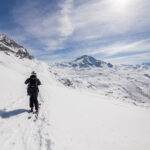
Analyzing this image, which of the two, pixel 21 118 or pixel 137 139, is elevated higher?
pixel 21 118

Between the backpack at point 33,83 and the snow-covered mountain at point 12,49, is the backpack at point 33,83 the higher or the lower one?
the lower one

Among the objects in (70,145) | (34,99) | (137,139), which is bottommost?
(137,139)

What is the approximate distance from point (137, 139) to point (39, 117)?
19.6ft

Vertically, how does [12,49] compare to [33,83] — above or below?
above

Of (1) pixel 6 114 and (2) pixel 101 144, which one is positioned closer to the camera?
(2) pixel 101 144

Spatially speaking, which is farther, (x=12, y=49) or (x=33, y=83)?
(x=12, y=49)

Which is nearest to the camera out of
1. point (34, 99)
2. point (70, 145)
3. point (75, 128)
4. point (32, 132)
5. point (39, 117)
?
point (70, 145)

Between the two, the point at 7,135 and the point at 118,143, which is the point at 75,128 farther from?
the point at 7,135

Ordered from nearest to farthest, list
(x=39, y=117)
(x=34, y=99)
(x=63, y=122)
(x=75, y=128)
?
1. (x=75, y=128)
2. (x=63, y=122)
3. (x=39, y=117)
4. (x=34, y=99)

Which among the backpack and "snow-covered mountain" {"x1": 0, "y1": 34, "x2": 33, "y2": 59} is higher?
"snow-covered mountain" {"x1": 0, "y1": 34, "x2": 33, "y2": 59}

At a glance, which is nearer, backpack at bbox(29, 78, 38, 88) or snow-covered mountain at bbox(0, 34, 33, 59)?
backpack at bbox(29, 78, 38, 88)

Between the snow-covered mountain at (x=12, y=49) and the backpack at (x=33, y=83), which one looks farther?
the snow-covered mountain at (x=12, y=49)

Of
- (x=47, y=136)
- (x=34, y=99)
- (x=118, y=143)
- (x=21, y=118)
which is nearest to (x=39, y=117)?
(x=21, y=118)

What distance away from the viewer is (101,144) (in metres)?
5.03
